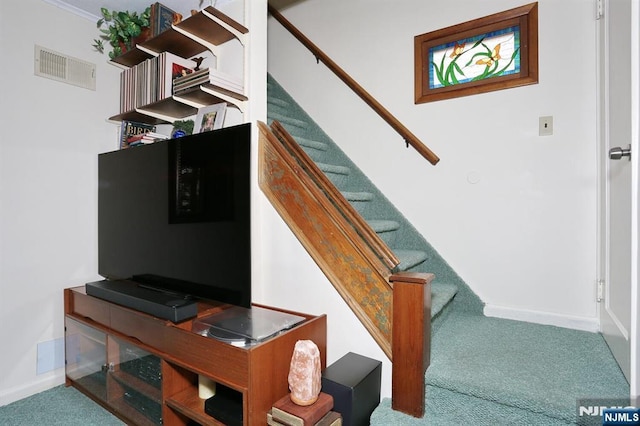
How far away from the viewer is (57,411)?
1870 mm

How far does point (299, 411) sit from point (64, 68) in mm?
2430

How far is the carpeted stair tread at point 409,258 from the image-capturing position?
2.04 metres

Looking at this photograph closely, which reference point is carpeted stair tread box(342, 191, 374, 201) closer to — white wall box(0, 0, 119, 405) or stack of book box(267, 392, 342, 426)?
stack of book box(267, 392, 342, 426)

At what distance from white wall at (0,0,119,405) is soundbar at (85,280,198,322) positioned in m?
0.40

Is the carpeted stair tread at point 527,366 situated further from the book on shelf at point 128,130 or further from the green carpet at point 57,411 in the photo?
the book on shelf at point 128,130

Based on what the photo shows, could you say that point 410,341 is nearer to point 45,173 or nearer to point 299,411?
point 299,411

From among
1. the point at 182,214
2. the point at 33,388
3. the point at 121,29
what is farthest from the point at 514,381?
the point at 121,29

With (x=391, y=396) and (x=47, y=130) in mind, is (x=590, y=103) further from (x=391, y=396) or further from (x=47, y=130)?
(x=47, y=130)

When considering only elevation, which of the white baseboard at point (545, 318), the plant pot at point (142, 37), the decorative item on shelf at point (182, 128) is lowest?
the white baseboard at point (545, 318)

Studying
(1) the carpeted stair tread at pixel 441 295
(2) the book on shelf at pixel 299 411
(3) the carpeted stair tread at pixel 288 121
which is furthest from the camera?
(3) the carpeted stair tread at pixel 288 121

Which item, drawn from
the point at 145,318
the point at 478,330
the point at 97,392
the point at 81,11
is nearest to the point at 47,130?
the point at 81,11

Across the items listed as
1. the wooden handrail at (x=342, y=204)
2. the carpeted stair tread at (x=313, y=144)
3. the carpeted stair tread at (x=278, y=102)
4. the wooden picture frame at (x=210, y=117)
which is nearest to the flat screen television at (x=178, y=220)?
the wooden picture frame at (x=210, y=117)

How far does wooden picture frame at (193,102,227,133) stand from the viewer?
6.36ft

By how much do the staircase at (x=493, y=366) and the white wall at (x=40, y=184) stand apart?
1.83 metres
